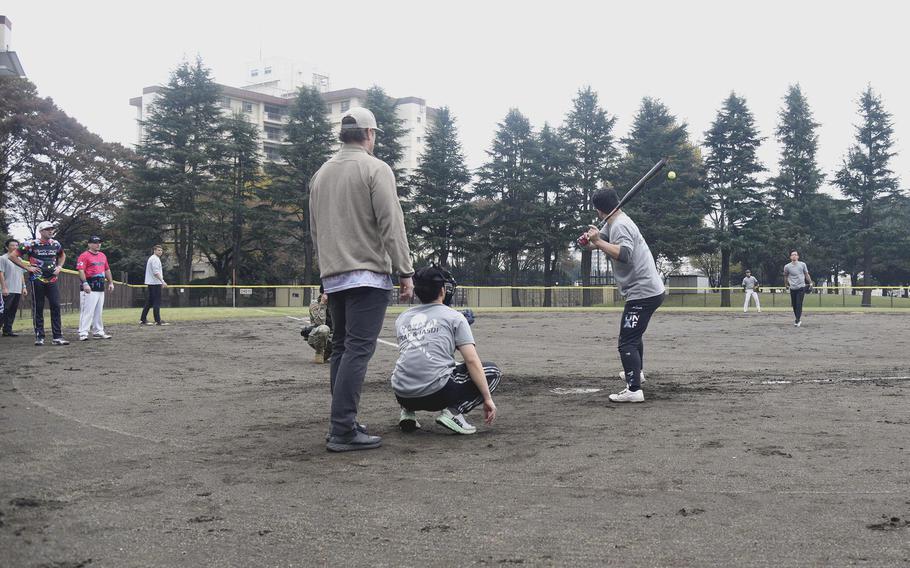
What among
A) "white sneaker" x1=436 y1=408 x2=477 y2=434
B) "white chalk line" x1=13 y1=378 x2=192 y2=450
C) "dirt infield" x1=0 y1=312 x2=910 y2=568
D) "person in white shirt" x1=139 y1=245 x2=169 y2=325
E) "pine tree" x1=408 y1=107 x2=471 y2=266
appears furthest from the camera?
"pine tree" x1=408 y1=107 x2=471 y2=266

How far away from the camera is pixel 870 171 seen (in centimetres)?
5334

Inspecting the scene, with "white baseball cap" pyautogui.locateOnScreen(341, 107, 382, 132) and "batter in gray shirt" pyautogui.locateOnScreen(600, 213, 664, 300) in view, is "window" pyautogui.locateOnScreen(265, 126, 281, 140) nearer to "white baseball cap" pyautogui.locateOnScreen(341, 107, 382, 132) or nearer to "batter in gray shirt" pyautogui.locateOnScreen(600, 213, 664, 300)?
"batter in gray shirt" pyautogui.locateOnScreen(600, 213, 664, 300)

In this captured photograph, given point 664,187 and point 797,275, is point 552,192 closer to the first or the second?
point 664,187

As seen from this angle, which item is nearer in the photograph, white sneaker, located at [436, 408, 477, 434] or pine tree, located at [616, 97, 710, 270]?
white sneaker, located at [436, 408, 477, 434]

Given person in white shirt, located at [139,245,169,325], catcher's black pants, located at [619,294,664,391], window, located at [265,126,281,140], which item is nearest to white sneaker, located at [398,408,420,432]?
catcher's black pants, located at [619,294,664,391]

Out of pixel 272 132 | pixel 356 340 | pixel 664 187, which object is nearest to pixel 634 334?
pixel 356 340

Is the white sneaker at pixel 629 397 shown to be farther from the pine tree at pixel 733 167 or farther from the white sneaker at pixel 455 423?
the pine tree at pixel 733 167

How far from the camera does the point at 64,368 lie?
8.91 metres

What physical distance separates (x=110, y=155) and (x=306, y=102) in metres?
14.7

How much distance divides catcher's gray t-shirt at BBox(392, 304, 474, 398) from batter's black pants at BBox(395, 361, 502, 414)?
0.04 meters

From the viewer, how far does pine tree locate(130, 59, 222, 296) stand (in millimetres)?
48750

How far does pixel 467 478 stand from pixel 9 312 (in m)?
13.7

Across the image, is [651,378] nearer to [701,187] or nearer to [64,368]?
[64,368]

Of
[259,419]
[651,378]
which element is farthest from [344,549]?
[651,378]
